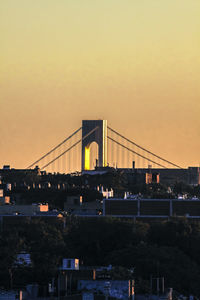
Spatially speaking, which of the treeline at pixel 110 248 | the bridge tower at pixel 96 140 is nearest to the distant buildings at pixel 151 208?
the treeline at pixel 110 248

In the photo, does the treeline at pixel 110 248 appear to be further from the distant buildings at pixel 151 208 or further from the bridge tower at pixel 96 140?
the bridge tower at pixel 96 140

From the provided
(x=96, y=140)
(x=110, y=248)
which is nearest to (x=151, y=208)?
(x=110, y=248)

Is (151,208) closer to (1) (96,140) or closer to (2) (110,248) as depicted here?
(2) (110,248)

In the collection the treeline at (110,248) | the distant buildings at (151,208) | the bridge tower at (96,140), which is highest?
the bridge tower at (96,140)

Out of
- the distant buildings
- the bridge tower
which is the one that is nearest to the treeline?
the distant buildings

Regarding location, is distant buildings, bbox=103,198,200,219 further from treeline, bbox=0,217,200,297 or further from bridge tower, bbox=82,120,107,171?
bridge tower, bbox=82,120,107,171

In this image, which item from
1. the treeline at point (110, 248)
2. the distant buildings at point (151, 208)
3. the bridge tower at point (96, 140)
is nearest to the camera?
the treeline at point (110, 248)

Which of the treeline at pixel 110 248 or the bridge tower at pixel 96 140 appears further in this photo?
the bridge tower at pixel 96 140
